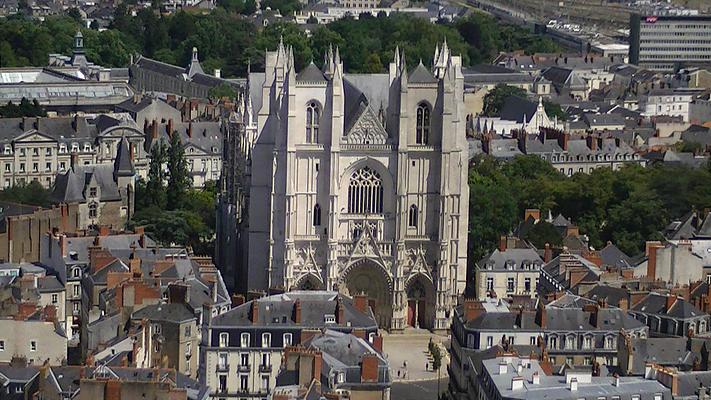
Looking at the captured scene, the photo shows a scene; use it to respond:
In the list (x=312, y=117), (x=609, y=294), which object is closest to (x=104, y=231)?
(x=312, y=117)

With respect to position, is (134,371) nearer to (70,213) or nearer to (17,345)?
(17,345)

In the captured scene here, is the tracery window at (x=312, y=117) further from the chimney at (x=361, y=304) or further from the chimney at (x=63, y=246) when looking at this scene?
the chimney at (x=361, y=304)

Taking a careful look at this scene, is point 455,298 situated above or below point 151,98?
below

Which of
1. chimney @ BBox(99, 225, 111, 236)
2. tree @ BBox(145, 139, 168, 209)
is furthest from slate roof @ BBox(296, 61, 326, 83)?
tree @ BBox(145, 139, 168, 209)

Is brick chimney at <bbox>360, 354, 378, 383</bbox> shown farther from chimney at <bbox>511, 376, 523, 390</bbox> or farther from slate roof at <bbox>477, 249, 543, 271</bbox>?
slate roof at <bbox>477, 249, 543, 271</bbox>

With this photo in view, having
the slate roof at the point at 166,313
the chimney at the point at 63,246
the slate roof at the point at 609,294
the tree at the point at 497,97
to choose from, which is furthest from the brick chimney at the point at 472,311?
the tree at the point at 497,97

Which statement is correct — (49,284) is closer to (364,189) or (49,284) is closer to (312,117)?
(312,117)

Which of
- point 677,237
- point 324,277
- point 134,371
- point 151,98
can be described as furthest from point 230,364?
point 151,98
